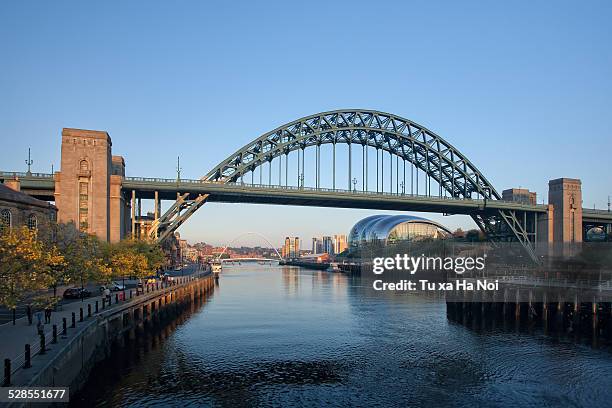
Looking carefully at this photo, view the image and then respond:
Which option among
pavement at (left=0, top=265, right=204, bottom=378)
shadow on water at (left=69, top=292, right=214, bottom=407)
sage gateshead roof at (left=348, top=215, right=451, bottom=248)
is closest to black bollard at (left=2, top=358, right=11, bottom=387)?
pavement at (left=0, top=265, right=204, bottom=378)

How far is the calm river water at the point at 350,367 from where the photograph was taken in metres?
23.7

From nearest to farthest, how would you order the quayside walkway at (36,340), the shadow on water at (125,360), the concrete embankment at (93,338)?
the quayside walkway at (36,340)
the concrete embankment at (93,338)
the shadow on water at (125,360)

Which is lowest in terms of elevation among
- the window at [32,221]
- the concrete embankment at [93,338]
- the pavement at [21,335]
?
the concrete embankment at [93,338]

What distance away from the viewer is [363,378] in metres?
27.2

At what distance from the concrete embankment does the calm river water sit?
113cm

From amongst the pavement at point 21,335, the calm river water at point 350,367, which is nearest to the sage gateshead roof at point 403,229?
the calm river water at point 350,367

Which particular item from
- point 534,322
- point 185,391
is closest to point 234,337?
point 185,391

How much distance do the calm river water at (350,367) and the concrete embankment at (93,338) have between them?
1130mm

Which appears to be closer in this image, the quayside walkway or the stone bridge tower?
the quayside walkway

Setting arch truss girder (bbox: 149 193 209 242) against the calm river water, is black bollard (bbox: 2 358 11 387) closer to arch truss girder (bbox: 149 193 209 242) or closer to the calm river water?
the calm river water

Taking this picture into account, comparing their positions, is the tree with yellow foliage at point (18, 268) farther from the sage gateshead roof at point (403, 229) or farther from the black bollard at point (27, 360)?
the sage gateshead roof at point (403, 229)

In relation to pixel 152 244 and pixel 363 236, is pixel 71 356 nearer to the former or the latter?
pixel 152 244

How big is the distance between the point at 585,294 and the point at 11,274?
1590 inches

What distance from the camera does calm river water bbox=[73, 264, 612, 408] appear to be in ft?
77.7
